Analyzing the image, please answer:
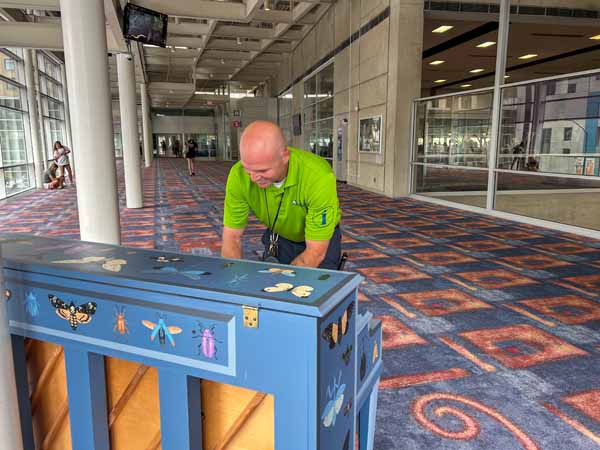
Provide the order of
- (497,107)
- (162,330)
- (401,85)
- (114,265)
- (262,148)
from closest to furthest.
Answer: (162,330), (114,265), (262,148), (497,107), (401,85)

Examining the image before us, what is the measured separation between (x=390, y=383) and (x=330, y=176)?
4.52 feet

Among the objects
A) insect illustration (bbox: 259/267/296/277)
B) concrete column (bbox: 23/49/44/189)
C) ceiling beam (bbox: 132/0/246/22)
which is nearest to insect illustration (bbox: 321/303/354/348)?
insect illustration (bbox: 259/267/296/277)

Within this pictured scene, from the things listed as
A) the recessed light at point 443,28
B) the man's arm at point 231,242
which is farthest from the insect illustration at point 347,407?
the recessed light at point 443,28

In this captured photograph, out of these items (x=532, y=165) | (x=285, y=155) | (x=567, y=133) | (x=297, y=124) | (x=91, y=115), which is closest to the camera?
(x=285, y=155)

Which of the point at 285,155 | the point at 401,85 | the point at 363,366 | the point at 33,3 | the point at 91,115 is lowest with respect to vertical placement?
the point at 363,366

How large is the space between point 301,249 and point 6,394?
1.97 metres

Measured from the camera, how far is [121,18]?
29.0 ft

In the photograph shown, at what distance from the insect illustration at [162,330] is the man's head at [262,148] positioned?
100 centimetres

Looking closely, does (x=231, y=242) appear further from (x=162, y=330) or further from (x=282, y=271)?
(x=162, y=330)

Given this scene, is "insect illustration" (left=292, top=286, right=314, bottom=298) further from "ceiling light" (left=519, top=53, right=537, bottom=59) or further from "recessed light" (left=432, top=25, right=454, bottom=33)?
"ceiling light" (left=519, top=53, right=537, bottom=59)

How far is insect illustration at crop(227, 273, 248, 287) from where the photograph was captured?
4.40 ft

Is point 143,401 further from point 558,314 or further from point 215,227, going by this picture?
point 215,227

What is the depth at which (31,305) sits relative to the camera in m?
1.57

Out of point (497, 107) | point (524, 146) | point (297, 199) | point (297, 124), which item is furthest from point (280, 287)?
point (297, 124)
